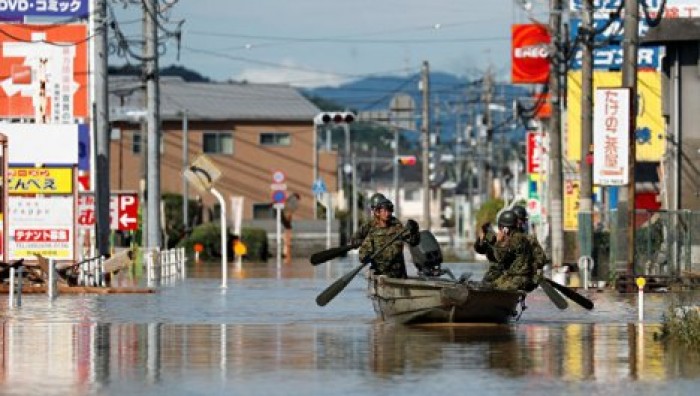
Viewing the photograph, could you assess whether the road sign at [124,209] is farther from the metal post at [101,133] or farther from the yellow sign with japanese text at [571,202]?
the yellow sign with japanese text at [571,202]

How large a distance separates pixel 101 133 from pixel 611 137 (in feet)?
39.6

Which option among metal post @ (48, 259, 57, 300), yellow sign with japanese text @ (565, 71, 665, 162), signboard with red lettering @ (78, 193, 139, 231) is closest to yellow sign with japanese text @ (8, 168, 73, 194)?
metal post @ (48, 259, 57, 300)

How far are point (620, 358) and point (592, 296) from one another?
15.9m

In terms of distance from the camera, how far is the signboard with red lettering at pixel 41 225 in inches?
1521

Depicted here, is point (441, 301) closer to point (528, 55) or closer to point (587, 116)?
point (587, 116)

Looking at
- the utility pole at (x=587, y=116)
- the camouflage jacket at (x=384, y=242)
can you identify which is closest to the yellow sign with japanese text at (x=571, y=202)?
Answer: the utility pole at (x=587, y=116)

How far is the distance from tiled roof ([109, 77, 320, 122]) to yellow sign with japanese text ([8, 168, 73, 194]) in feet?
189

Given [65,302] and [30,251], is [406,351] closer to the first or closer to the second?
[65,302]

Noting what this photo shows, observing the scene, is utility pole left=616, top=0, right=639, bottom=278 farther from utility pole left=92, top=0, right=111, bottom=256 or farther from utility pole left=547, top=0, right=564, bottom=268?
utility pole left=92, top=0, right=111, bottom=256

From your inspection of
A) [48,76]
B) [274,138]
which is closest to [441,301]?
[48,76]

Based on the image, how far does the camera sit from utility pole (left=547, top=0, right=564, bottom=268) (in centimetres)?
4991

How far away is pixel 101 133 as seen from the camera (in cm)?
4312

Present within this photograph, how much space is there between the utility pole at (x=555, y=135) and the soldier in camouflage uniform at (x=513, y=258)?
24269 mm

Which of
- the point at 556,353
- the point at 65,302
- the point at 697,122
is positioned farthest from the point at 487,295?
the point at 697,122
